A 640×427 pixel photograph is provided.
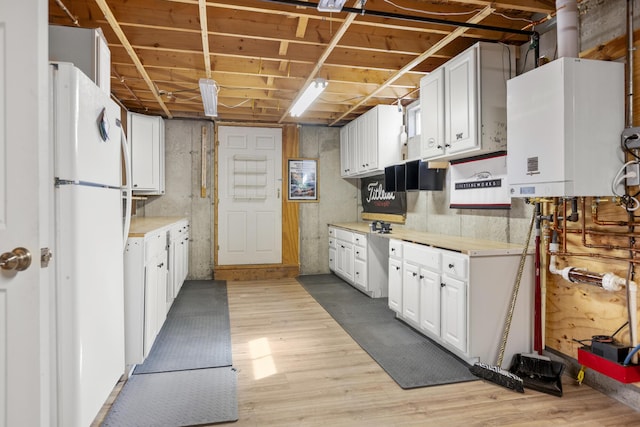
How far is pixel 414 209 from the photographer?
204 inches

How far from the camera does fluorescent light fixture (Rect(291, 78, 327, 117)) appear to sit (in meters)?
3.77

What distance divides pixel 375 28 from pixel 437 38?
589 mm

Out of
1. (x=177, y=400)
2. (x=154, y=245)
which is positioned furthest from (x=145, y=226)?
(x=177, y=400)

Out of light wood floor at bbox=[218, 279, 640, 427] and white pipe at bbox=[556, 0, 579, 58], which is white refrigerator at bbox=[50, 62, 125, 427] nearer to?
light wood floor at bbox=[218, 279, 640, 427]

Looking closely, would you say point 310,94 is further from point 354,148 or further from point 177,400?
point 177,400

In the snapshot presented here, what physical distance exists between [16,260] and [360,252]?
14.5ft

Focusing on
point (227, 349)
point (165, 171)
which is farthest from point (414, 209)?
point (165, 171)

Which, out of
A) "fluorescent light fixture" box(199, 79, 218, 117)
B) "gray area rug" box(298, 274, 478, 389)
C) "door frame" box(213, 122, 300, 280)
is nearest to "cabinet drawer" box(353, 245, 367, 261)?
"gray area rug" box(298, 274, 478, 389)

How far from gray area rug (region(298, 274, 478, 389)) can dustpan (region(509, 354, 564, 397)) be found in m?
0.35

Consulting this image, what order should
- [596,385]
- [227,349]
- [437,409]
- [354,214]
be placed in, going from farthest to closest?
[354,214], [227,349], [596,385], [437,409]

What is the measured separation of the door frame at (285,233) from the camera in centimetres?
647

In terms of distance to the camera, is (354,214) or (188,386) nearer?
(188,386)

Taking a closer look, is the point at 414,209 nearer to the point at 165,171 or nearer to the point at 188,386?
the point at 188,386

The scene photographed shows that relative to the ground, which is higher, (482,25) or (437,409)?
(482,25)
